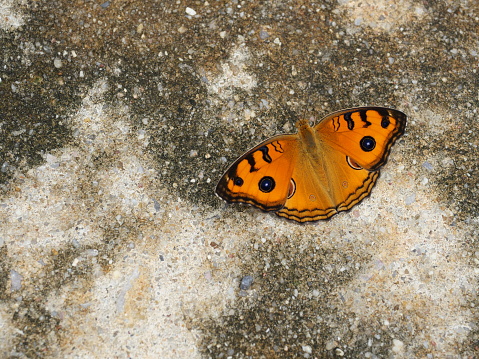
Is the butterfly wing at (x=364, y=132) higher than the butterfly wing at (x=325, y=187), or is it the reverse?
the butterfly wing at (x=364, y=132)

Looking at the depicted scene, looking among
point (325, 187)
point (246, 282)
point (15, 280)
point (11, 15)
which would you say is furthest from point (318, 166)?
point (11, 15)

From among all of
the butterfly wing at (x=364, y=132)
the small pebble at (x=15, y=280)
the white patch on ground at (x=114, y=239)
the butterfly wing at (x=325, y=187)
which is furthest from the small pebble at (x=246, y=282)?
the small pebble at (x=15, y=280)

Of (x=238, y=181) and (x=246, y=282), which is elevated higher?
(x=238, y=181)

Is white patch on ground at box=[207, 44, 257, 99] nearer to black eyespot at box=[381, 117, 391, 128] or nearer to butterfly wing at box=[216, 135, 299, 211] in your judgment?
butterfly wing at box=[216, 135, 299, 211]

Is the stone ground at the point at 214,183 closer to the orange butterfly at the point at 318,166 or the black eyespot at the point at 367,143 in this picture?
the orange butterfly at the point at 318,166

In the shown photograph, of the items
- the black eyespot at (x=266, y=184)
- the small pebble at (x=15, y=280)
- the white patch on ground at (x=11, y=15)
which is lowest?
the small pebble at (x=15, y=280)

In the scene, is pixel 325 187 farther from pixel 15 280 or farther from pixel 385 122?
pixel 15 280
